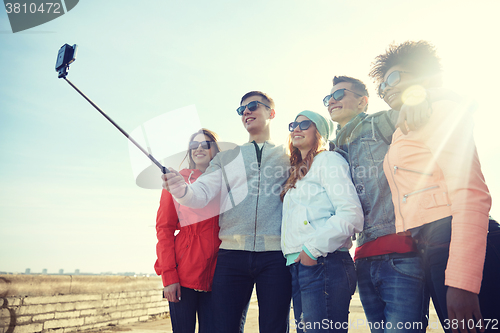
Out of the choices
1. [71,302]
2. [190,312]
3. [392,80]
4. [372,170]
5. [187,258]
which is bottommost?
[71,302]

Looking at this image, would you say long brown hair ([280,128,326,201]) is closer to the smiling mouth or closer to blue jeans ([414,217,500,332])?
the smiling mouth

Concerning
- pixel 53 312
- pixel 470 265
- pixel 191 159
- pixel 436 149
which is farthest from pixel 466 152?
pixel 53 312

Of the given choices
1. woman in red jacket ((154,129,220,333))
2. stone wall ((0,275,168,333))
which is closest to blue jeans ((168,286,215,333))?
woman in red jacket ((154,129,220,333))

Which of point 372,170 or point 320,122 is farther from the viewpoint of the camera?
point 320,122

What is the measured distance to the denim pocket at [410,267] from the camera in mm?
1563

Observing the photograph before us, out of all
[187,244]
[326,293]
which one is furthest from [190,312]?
[326,293]

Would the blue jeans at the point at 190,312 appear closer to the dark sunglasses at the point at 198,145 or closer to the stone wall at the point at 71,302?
the dark sunglasses at the point at 198,145

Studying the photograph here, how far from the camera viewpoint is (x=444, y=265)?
133 centimetres

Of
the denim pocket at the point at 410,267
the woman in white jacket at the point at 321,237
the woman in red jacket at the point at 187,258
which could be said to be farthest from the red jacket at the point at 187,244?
the denim pocket at the point at 410,267

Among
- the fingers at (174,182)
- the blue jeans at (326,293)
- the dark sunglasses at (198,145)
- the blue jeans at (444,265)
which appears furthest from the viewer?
the dark sunglasses at (198,145)

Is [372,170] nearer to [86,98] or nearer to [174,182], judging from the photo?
[174,182]

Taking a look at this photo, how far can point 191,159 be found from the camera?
291 cm

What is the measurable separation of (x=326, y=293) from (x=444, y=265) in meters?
0.61

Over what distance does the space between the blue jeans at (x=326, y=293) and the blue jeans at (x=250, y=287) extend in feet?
0.94
